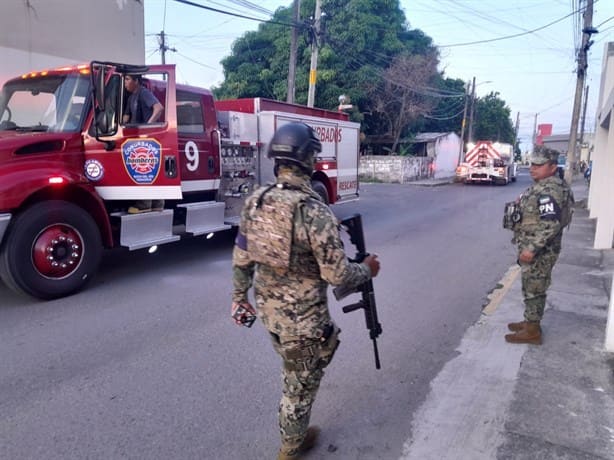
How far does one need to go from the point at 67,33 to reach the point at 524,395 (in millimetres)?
9981

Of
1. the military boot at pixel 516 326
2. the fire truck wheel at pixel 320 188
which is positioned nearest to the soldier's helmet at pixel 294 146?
the military boot at pixel 516 326

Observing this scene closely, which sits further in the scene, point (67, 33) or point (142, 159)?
point (67, 33)

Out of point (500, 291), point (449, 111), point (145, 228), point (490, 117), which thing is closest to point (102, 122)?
point (145, 228)

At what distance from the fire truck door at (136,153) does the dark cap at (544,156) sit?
3934 mm

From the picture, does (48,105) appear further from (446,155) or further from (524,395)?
(446,155)

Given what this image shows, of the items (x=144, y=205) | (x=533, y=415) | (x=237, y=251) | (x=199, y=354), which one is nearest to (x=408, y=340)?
(x=533, y=415)

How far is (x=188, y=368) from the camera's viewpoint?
3596mm

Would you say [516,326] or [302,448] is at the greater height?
[516,326]

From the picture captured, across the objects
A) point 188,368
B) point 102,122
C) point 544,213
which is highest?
point 102,122

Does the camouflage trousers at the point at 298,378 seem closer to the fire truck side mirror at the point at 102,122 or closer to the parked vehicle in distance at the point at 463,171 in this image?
the fire truck side mirror at the point at 102,122

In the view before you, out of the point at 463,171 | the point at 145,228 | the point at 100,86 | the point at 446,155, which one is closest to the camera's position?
the point at 100,86

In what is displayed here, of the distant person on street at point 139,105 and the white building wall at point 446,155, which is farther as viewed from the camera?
the white building wall at point 446,155

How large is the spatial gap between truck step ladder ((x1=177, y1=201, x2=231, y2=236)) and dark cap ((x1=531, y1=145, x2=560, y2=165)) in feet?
14.1

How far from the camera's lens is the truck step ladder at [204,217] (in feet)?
21.3
